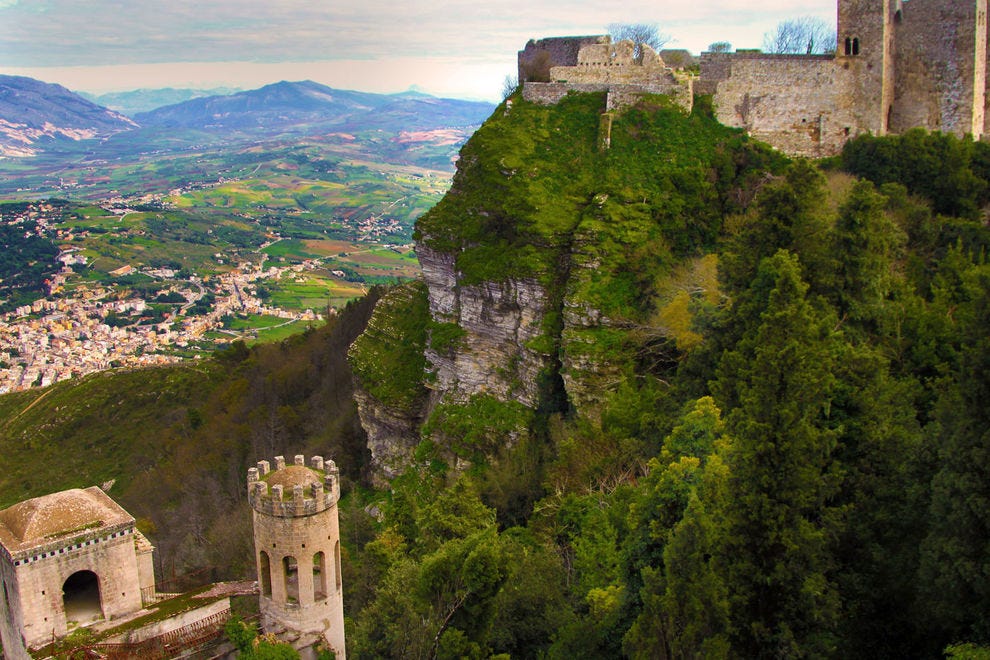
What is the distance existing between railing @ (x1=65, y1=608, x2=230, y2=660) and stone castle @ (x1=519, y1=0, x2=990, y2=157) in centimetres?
2380

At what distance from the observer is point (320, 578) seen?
18953 millimetres

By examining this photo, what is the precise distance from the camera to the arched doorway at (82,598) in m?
19.3

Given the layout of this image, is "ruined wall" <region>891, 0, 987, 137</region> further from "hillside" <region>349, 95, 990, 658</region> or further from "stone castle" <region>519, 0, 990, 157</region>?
"hillside" <region>349, 95, 990, 658</region>

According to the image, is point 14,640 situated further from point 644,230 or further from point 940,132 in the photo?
point 940,132

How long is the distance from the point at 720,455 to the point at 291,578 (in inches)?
370

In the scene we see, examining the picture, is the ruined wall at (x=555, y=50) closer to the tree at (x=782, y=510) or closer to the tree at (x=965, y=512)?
the tree at (x=782, y=510)

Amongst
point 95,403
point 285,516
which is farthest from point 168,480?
point 285,516

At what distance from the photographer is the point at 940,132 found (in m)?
29.2

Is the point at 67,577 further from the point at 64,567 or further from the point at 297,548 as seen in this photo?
the point at 297,548

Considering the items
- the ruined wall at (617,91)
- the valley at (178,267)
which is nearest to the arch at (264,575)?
the ruined wall at (617,91)

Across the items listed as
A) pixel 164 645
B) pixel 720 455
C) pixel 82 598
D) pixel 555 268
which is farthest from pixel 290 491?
pixel 555 268

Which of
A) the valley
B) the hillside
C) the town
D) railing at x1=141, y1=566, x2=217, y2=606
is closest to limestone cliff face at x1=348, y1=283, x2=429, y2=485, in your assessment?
the hillside

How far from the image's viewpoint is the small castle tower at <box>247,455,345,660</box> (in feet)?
59.8

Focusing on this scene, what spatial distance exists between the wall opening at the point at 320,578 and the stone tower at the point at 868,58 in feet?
77.3
